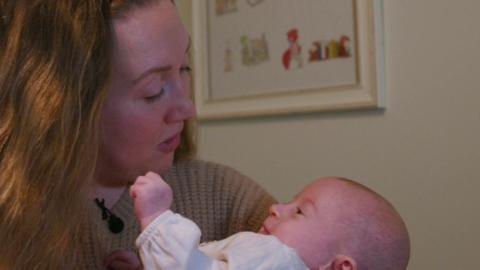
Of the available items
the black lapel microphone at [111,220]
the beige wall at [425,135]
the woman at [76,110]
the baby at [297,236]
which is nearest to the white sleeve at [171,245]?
the baby at [297,236]

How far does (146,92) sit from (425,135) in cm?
86

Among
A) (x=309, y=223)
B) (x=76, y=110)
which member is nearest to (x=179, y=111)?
(x=76, y=110)

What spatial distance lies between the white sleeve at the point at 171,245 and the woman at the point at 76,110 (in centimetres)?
19

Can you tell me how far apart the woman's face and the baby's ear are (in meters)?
0.36

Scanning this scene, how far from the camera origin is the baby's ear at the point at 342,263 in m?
1.01

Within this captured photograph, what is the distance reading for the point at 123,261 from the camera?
3.53 feet

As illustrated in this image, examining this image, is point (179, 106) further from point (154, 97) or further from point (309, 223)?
point (309, 223)

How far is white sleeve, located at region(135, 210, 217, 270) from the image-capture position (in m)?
0.86

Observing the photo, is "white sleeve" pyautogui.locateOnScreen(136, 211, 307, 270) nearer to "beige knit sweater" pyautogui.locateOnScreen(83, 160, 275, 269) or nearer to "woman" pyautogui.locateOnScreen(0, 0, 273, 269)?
"woman" pyautogui.locateOnScreen(0, 0, 273, 269)

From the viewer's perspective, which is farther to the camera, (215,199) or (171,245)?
(215,199)

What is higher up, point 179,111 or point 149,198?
point 179,111

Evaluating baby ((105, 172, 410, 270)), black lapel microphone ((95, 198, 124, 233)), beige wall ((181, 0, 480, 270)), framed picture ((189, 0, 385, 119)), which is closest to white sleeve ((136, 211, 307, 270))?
baby ((105, 172, 410, 270))

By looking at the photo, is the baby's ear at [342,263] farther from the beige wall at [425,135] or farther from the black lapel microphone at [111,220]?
the beige wall at [425,135]

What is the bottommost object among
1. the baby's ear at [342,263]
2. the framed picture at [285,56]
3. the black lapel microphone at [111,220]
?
the baby's ear at [342,263]
